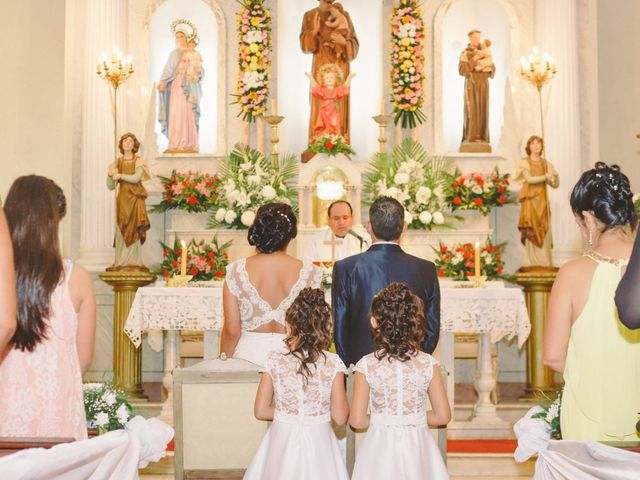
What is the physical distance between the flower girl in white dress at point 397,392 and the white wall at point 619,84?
7076 mm

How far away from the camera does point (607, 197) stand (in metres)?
3.54

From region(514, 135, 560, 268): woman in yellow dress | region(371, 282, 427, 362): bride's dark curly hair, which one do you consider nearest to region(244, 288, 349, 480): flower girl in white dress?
region(371, 282, 427, 362): bride's dark curly hair

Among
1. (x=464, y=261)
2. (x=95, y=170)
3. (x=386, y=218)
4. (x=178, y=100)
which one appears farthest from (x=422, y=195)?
(x=386, y=218)

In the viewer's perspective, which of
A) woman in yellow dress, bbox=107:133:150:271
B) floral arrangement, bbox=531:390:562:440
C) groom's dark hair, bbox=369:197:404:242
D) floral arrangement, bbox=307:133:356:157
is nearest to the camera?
floral arrangement, bbox=531:390:562:440

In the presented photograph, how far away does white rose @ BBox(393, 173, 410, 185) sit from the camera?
33.5ft

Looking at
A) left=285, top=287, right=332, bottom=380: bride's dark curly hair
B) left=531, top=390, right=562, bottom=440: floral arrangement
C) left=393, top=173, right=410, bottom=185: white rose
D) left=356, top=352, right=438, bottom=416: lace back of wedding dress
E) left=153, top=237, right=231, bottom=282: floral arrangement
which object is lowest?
left=531, top=390, right=562, bottom=440: floral arrangement

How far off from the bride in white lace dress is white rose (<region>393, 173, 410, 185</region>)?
5160 mm

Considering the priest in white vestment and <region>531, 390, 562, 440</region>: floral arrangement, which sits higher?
the priest in white vestment

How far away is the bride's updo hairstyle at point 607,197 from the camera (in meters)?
3.54

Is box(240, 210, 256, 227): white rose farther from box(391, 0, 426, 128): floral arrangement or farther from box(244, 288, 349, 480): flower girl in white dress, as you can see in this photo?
box(244, 288, 349, 480): flower girl in white dress

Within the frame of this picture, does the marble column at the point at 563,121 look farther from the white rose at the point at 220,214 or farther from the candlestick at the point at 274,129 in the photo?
the white rose at the point at 220,214

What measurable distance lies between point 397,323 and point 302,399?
0.56 metres

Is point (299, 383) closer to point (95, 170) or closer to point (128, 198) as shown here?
point (128, 198)

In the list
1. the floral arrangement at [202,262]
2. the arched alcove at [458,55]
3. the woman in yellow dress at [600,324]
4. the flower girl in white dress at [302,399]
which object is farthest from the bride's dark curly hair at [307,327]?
the arched alcove at [458,55]
